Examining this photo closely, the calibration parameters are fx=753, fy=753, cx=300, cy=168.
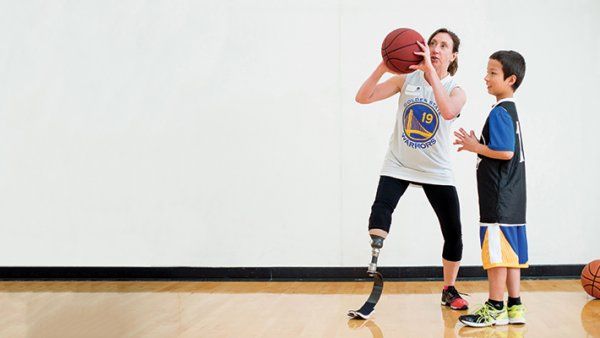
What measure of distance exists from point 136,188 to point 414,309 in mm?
2348

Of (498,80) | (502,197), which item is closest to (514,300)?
(502,197)

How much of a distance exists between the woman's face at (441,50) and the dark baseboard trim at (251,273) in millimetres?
1868

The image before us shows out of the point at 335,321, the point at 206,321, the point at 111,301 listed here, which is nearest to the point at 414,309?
the point at 335,321

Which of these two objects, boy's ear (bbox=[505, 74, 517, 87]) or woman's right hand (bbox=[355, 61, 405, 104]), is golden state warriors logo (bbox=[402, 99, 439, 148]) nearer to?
woman's right hand (bbox=[355, 61, 405, 104])

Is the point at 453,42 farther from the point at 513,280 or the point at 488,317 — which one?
the point at 488,317

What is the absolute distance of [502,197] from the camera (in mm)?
3398

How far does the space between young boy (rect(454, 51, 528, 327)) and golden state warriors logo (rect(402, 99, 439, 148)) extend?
336 millimetres

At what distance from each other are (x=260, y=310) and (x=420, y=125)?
1.27 m

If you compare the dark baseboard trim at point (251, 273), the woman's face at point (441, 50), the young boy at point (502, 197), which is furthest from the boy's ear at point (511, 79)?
the dark baseboard trim at point (251, 273)

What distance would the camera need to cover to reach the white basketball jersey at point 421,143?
148 inches

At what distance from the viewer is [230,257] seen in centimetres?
531

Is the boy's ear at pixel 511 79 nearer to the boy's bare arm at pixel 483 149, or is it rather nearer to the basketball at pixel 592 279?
the boy's bare arm at pixel 483 149

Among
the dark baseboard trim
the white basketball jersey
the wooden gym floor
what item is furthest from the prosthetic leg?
the dark baseboard trim

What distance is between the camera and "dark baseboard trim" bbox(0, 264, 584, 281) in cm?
519
